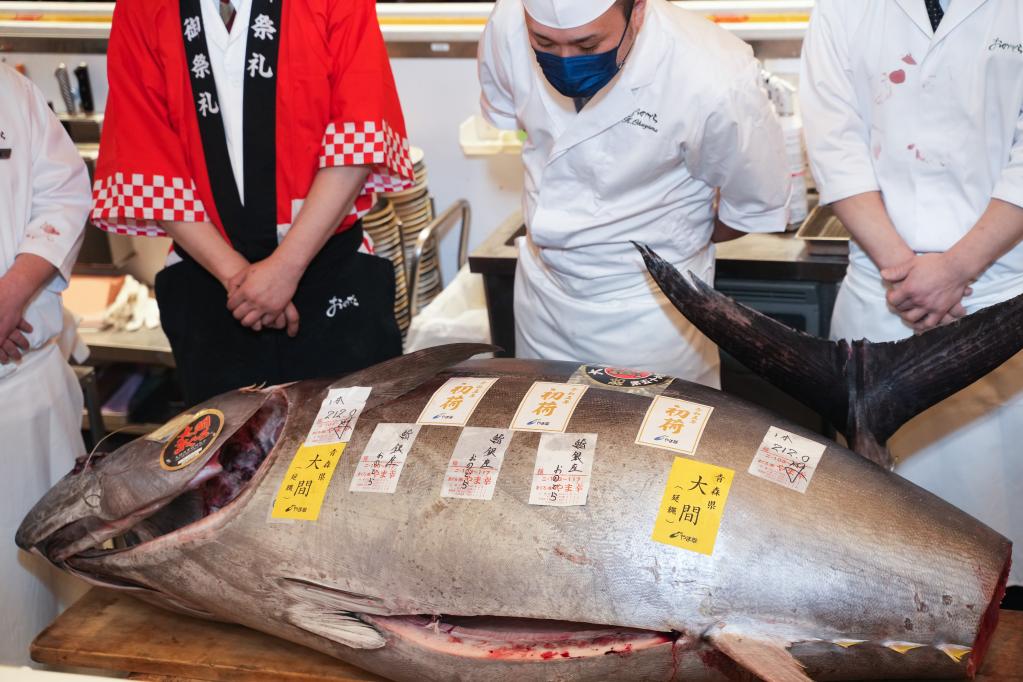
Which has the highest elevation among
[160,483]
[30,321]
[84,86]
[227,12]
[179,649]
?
[227,12]

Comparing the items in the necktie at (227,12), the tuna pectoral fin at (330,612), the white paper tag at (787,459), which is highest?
the necktie at (227,12)

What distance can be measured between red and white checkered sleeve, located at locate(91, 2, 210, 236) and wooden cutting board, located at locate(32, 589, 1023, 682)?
853 mm

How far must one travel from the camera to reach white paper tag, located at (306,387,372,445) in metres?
1.84

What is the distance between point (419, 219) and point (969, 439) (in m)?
2.29

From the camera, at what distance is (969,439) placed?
221 cm

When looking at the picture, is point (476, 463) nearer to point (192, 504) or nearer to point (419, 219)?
point (192, 504)

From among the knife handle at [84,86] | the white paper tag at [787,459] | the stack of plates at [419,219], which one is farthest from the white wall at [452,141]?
the white paper tag at [787,459]

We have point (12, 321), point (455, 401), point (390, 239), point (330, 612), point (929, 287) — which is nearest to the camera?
point (330, 612)

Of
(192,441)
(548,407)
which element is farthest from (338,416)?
(548,407)

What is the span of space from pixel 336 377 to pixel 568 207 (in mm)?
661

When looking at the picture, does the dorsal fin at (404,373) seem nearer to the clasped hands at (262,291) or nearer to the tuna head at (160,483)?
the tuna head at (160,483)

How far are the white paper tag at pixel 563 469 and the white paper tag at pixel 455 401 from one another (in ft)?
0.53

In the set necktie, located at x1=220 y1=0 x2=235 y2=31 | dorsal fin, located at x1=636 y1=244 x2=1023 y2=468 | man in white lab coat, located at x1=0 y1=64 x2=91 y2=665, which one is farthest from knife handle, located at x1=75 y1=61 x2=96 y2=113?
dorsal fin, located at x1=636 y1=244 x2=1023 y2=468

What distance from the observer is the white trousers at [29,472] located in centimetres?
223
